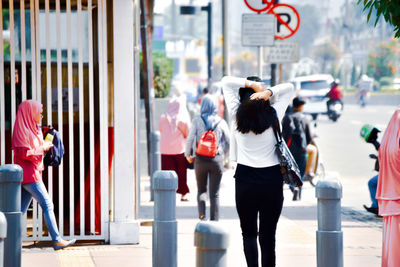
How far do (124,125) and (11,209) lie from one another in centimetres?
290

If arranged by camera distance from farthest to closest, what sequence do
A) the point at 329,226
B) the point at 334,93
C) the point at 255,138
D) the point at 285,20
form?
the point at 334,93, the point at 285,20, the point at 255,138, the point at 329,226

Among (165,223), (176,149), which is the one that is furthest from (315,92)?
(165,223)

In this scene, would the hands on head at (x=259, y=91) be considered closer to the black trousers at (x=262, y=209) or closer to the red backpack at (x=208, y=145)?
the black trousers at (x=262, y=209)

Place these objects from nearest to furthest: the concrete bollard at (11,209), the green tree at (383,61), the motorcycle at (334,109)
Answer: the concrete bollard at (11,209)
the motorcycle at (334,109)
the green tree at (383,61)

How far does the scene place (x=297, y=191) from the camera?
14.9 metres

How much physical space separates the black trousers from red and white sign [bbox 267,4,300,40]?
30.7 feet

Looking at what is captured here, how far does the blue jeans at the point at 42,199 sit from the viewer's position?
8.98 metres

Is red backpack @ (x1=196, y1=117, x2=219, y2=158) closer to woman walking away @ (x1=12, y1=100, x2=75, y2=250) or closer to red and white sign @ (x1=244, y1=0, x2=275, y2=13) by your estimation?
woman walking away @ (x1=12, y1=100, x2=75, y2=250)

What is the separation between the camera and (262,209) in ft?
23.4

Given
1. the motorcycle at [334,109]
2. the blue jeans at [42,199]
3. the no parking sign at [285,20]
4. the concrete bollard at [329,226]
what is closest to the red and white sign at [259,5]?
the no parking sign at [285,20]

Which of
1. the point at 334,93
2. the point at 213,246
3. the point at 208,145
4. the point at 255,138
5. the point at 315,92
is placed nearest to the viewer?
the point at 213,246

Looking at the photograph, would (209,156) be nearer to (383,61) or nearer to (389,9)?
(389,9)

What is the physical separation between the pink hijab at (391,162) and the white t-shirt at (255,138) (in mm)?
813

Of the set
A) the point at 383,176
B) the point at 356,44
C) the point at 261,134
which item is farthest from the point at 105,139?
the point at 356,44
